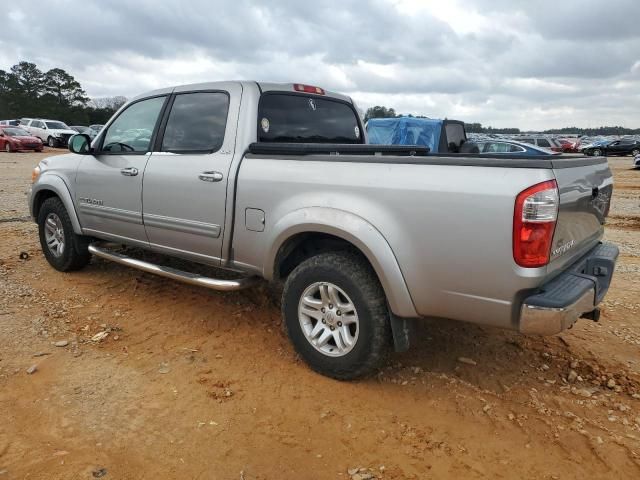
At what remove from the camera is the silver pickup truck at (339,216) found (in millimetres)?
2543

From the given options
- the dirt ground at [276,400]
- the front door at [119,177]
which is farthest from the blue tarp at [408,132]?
the dirt ground at [276,400]

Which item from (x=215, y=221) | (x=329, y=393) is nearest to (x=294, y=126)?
(x=215, y=221)

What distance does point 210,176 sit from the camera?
3666 millimetres

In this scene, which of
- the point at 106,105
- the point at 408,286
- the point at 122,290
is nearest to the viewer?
the point at 408,286

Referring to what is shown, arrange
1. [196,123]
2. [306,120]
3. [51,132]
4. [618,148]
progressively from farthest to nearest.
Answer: [618,148], [51,132], [306,120], [196,123]

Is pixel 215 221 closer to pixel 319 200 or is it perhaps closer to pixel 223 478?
pixel 319 200

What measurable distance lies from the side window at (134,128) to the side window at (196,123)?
25 cm

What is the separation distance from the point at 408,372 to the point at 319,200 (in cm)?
132

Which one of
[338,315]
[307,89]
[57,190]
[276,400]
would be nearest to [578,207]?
[338,315]

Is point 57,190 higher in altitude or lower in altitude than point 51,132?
lower

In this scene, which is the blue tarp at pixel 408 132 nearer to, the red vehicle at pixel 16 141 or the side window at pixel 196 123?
the side window at pixel 196 123

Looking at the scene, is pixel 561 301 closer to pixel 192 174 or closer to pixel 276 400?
pixel 276 400

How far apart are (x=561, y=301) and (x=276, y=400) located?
5.54 ft

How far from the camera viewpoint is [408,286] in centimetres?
283
